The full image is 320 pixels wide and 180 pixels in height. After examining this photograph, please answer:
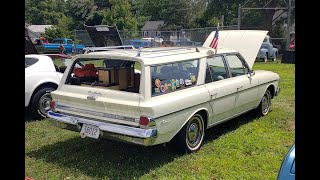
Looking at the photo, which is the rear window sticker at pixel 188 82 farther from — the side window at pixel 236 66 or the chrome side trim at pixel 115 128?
the side window at pixel 236 66

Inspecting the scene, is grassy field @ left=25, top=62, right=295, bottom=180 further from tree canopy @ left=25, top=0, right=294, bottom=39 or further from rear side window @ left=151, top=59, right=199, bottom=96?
tree canopy @ left=25, top=0, right=294, bottom=39

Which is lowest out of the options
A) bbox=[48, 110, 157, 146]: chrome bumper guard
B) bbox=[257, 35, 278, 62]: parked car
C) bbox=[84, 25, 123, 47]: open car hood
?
bbox=[48, 110, 157, 146]: chrome bumper guard

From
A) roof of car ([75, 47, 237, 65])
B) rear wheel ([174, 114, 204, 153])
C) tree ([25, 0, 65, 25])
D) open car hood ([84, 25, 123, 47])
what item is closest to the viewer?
roof of car ([75, 47, 237, 65])

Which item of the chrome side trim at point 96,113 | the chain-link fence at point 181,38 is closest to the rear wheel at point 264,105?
the chrome side trim at point 96,113

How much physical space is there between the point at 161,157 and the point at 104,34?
786cm

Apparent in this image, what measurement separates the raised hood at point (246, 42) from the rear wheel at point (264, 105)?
2.45 ft

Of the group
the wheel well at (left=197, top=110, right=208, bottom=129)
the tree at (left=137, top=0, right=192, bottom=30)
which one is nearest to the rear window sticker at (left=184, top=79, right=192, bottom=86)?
the wheel well at (left=197, top=110, right=208, bottom=129)

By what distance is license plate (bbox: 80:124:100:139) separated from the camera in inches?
168

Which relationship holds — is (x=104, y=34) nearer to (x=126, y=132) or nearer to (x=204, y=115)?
(x=204, y=115)

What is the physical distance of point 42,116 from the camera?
6.70 metres

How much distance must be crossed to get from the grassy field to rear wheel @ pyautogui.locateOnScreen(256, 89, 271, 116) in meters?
0.54

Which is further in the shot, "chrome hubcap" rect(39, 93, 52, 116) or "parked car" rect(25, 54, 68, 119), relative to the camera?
"chrome hubcap" rect(39, 93, 52, 116)
